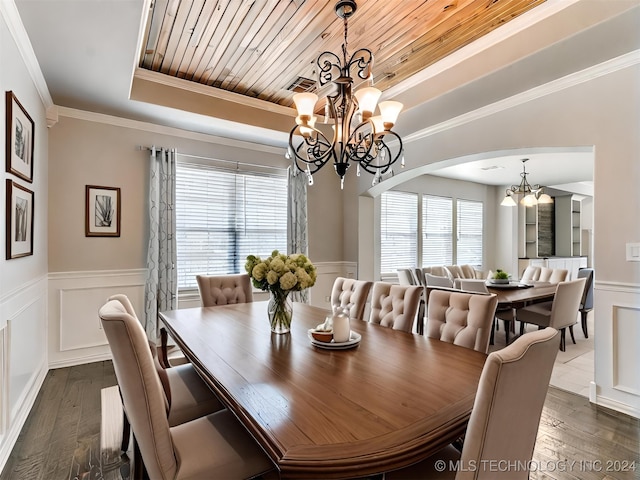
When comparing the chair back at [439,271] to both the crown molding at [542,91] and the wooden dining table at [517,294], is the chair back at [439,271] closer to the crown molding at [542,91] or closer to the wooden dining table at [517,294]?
the wooden dining table at [517,294]

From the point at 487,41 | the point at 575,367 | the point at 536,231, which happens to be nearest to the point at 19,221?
the point at 487,41

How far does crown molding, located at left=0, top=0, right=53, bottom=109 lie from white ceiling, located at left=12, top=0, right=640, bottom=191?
0.11 ft

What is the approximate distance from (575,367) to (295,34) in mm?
4137

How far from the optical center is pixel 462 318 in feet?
6.42

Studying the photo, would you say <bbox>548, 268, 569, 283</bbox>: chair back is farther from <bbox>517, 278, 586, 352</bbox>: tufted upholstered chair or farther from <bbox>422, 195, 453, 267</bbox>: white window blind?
<bbox>422, 195, 453, 267</bbox>: white window blind

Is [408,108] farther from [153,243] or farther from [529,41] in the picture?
[153,243]

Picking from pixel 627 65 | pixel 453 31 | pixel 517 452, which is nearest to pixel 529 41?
pixel 453 31

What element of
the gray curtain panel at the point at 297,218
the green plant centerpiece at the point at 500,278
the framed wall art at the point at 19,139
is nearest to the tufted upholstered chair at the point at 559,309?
the green plant centerpiece at the point at 500,278

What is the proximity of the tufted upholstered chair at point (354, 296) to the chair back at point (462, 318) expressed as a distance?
64cm

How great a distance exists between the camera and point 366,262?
5.26 metres

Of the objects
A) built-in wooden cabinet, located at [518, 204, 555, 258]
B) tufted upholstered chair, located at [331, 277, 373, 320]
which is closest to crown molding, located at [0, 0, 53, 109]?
tufted upholstered chair, located at [331, 277, 373, 320]

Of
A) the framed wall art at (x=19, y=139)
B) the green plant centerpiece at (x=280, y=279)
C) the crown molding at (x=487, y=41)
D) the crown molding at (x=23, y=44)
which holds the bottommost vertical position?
the green plant centerpiece at (x=280, y=279)

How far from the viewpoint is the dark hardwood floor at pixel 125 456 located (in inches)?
74.9

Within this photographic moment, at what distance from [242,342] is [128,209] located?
2.78 meters
